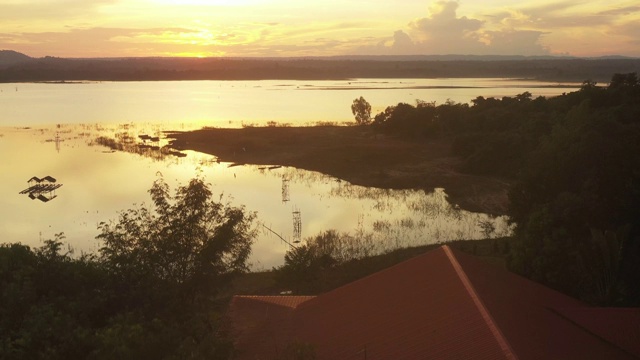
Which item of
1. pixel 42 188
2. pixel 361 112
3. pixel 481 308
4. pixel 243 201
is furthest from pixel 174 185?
pixel 361 112

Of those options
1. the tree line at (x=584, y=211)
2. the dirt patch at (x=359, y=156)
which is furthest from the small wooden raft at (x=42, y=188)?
the tree line at (x=584, y=211)

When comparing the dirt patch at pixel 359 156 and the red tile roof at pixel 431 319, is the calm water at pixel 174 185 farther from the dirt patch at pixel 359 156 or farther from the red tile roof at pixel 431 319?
the red tile roof at pixel 431 319

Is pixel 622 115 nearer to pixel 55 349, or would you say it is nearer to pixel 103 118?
pixel 55 349

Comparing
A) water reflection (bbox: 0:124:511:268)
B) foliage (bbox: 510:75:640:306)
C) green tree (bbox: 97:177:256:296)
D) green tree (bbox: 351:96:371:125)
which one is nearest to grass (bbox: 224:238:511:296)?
water reflection (bbox: 0:124:511:268)

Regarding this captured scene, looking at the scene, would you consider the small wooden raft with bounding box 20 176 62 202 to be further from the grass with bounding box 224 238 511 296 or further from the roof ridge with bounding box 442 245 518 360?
the roof ridge with bounding box 442 245 518 360

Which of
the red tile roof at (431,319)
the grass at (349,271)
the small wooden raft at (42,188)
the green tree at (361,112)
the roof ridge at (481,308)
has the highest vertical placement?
the green tree at (361,112)
